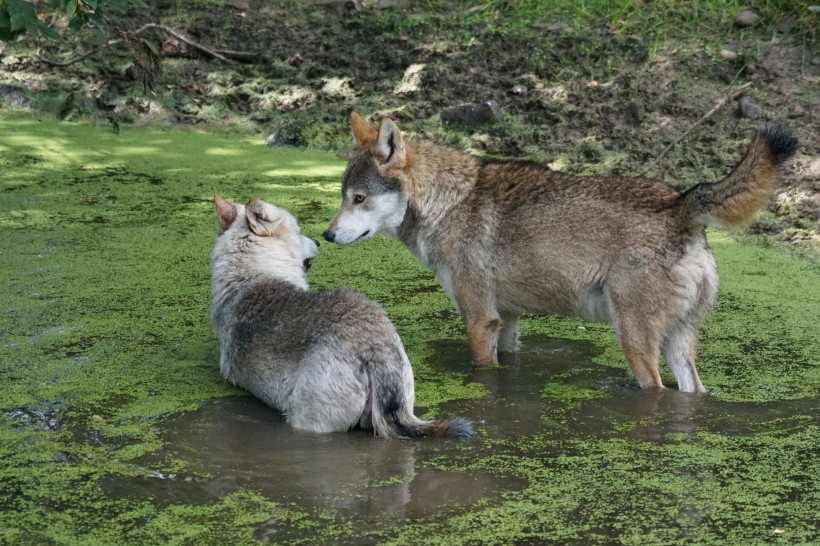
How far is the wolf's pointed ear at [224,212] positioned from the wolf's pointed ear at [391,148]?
3.31 feet

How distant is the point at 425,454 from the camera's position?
537cm

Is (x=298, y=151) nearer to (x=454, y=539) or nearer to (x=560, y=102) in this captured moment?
(x=560, y=102)

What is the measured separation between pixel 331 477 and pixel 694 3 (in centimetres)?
849

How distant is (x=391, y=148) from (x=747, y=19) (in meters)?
6.00

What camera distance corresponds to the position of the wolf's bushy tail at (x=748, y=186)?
5.89 metres

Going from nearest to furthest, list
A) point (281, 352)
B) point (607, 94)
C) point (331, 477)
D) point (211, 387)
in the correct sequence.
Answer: point (331, 477), point (281, 352), point (211, 387), point (607, 94)

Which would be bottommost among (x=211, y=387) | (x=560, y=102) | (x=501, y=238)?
(x=211, y=387)

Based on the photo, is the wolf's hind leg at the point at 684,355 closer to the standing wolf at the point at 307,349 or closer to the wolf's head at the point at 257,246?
the standing wolf at the point at 307,349

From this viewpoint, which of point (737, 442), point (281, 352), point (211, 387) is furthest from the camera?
point (211, 387)

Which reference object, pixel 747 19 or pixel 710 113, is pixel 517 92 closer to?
pixel 710 113

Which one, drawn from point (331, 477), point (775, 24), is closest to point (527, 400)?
point (331, 477)

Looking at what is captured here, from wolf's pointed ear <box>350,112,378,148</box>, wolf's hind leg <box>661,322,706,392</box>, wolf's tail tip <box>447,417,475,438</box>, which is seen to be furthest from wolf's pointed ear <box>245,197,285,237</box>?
wolf's hind leg <box>661,322,706,392</box>

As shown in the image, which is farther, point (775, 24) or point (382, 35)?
point (382, 35)

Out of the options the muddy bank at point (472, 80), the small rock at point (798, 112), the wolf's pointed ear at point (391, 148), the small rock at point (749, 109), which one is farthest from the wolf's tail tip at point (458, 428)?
the small rock at point (798, 112)
